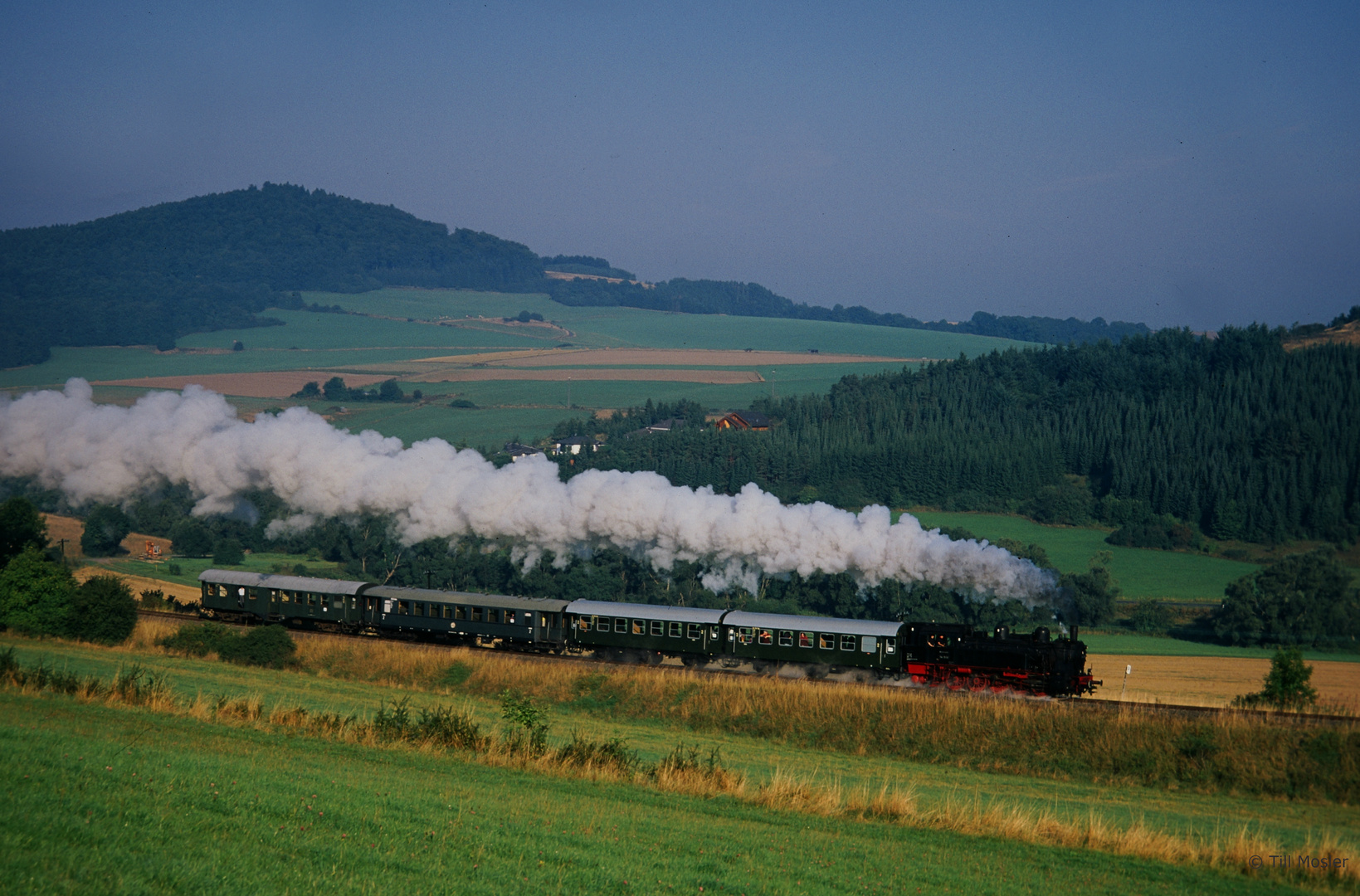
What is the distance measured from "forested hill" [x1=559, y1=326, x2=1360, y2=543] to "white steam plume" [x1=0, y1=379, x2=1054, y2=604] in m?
47.1

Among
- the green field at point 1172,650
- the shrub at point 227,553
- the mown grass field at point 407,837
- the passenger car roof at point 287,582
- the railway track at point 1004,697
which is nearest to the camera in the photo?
the mown grass field at point 407,837

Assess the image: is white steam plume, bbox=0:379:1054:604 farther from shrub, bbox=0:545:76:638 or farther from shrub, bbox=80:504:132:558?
shrub, bbox=0:545:76:638

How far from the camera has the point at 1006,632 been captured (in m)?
44.1

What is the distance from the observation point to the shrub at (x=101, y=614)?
4906cm

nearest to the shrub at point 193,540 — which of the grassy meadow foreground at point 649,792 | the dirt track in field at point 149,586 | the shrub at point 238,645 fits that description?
the dirt track in field at point 149,586

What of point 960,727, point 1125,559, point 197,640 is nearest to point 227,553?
point 197,640

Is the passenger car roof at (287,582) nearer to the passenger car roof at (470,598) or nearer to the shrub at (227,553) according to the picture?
the passenger car roof at (470,598)

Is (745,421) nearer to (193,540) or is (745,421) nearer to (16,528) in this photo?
(193,540)

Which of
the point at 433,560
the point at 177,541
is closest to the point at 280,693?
the point at 433,560

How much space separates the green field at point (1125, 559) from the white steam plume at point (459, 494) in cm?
3328

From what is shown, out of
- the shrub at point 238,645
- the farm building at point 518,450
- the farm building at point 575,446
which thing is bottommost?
the shrub at point 238,645

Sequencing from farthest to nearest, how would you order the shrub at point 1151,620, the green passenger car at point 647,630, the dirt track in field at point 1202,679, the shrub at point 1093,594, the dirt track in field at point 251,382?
the dirt track in field at point 251,382 < the shrub at point 1093,594 < the shrub at point 1151,620 < the dirt track in field at point 1202,679 < the green passenger car at point 647,630

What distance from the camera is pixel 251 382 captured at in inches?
7397

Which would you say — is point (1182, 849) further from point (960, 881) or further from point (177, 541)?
point (177, 541)
